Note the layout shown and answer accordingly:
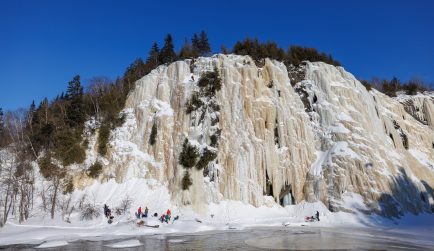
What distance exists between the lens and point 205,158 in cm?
4538

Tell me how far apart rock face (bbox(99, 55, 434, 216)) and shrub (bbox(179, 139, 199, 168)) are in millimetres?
733

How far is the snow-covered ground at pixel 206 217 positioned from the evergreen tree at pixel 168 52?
25.8 metres

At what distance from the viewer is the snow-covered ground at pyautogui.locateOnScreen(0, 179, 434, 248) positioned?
34.1 meters

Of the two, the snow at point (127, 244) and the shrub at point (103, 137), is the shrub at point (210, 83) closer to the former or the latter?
the shrub at point (103, 137)

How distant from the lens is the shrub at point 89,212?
37.0m

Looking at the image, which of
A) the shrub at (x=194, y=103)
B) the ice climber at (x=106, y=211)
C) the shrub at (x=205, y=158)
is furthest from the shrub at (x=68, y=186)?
the shrub at (x=194, y=103)

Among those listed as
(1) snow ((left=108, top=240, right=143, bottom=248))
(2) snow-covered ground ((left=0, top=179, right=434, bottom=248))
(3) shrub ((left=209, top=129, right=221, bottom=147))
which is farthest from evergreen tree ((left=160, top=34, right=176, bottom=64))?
(1) snow ((left=108, top=240, right=143, bottom=248))

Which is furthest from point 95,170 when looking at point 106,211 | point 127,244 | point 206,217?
point 127,244

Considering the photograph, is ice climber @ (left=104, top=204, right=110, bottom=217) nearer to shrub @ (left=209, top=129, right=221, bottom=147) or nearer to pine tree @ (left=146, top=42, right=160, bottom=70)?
shrub @ (left=209, top=129, right=221, bottom=147)

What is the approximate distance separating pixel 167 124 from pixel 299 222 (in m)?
21.5

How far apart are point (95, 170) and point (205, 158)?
13.9 metres

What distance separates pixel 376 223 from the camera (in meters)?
40.2

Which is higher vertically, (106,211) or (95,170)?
(95,170)

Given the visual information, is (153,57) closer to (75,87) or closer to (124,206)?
(75,87)
